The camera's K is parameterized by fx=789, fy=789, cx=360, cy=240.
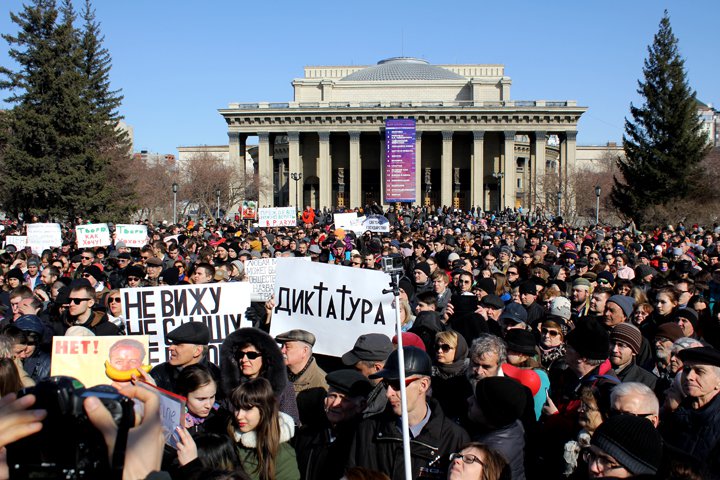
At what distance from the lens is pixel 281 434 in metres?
4.99

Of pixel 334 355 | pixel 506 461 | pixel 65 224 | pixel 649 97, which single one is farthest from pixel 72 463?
pixel 649 97

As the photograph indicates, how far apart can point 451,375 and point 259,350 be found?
167 centimetres

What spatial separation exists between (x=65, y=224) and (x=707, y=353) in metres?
36.4

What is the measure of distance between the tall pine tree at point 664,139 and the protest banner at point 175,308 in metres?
44.8

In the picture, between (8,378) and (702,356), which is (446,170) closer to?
(702,356)

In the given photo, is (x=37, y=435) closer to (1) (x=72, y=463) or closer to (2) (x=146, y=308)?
(1) (x=72, y=463)

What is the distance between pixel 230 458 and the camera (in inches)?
176

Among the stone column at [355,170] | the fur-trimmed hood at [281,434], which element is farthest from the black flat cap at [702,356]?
the stone column at [355,170]

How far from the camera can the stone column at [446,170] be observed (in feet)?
266

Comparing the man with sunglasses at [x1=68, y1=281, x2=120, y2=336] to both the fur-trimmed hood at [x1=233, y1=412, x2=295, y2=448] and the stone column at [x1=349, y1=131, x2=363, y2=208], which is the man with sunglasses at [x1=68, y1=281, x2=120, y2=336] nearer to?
the fur-trimmed hood at [x1=233, y1=412, x2=295, y2=448]

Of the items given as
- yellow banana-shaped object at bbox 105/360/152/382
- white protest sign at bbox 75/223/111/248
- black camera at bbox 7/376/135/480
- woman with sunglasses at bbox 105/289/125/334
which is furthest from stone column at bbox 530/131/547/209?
black camera at bbox 7/376/135/480

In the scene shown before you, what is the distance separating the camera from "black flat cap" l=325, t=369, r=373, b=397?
535 cm

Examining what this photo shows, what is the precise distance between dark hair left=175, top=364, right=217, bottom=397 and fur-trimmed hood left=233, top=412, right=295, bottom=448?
0.66 metres

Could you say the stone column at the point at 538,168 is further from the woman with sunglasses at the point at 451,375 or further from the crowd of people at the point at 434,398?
the woman with sunglasses at the point at 451,375
